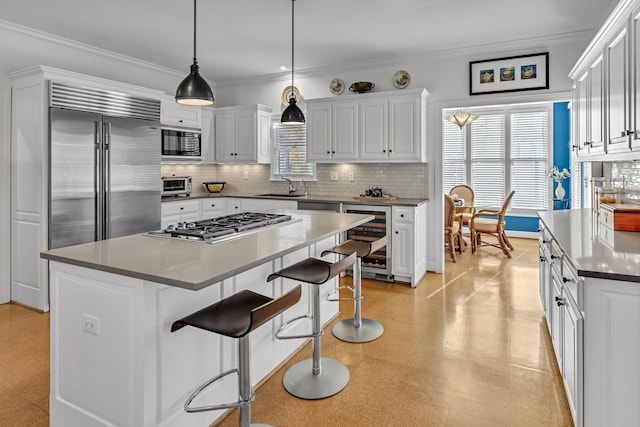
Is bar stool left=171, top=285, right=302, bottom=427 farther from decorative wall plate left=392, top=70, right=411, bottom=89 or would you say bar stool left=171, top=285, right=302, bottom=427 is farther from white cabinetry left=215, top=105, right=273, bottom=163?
white cabinetry left=215, top=105, right=273, bottom=163

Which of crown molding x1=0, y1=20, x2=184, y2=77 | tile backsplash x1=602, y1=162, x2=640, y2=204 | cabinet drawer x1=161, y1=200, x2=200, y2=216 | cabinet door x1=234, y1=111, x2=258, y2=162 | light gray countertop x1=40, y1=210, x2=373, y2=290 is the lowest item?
light gray countertop x1=40, y1=210, x2=373, y2=290

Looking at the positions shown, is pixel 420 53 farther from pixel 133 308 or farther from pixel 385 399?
pixel 133 308

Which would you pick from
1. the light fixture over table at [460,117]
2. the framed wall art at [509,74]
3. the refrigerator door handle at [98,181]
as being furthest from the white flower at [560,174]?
the refrigerator door handle at [98,181]

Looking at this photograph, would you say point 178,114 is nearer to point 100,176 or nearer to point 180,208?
point 180,208

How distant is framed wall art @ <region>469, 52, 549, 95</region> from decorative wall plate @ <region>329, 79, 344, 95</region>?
1643 mm

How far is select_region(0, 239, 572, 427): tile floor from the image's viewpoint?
2.19 m

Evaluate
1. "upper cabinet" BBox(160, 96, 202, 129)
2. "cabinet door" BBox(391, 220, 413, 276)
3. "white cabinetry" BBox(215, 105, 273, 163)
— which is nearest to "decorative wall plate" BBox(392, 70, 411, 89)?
"cabinet door" BBox(391, 220, 413, 276)

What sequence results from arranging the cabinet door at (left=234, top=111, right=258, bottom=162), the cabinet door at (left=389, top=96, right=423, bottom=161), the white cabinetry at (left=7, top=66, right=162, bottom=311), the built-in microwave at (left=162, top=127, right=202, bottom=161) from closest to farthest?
the white cabinetry at (left=7, top=66, right=162, bottom=311) < the cabinet door at (left=389, top=96, right=423, bottom=161) < the built-in microwave at (left=162, top=127, right=202, bottom=161) < the cabinet door at (left=234, top=111, right=258, bottom=162)

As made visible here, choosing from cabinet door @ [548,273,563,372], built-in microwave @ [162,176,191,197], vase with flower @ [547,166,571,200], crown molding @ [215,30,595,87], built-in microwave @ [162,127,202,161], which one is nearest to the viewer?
cabinet door @ [548,273,563,372]

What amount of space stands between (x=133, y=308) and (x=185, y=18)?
3152 millimetres

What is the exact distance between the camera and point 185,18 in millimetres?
3826

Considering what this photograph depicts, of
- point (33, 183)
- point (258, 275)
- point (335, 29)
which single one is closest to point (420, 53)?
point (335, 29)

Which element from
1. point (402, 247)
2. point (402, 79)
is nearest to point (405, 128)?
point (402, 79)

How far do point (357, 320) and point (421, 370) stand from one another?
0.79m
